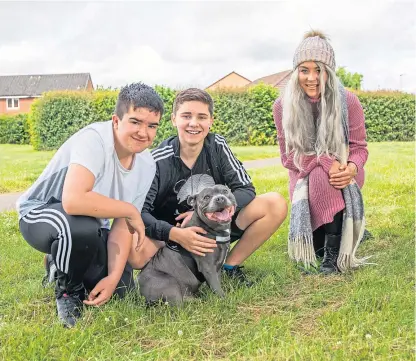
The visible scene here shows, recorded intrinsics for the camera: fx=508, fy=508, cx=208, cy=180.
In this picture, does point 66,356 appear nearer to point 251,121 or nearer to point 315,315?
point 315,315

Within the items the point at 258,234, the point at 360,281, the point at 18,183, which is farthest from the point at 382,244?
the point at 18,183

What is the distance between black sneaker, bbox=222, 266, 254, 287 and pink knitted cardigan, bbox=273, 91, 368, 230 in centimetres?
80

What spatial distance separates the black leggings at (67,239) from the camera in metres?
3.20

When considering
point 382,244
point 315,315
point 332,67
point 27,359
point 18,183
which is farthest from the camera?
point 18,183

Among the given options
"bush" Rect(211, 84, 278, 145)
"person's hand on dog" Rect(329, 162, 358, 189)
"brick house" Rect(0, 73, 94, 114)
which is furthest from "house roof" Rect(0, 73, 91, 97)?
"person's hand on dog" Rect(329, 162, 358, 189)

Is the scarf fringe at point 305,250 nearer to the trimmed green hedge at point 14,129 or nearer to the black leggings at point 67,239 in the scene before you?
the black leggings at point 67,239

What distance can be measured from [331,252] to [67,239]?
7.57 feet

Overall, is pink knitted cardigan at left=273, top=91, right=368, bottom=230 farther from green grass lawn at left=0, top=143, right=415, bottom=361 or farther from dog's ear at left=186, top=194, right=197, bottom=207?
dog's ear at left=186, top=194, right=197, bottom=207

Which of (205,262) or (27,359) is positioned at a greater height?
(205,262)

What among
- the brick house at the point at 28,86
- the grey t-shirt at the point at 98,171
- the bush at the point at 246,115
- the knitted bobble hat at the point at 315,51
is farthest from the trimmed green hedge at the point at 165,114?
the brick house at the point at 28,86

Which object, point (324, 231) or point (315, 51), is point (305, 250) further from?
point (315, 51)

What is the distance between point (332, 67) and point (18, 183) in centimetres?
727

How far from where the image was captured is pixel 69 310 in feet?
11.0

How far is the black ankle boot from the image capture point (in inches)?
170
